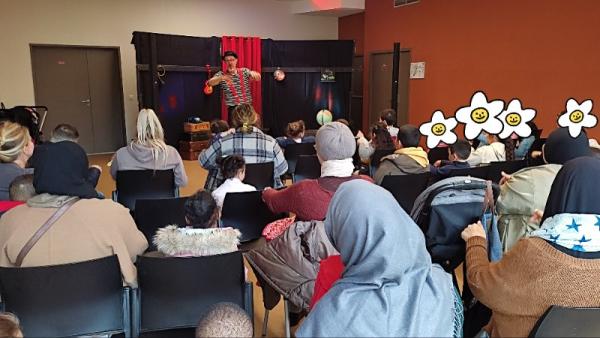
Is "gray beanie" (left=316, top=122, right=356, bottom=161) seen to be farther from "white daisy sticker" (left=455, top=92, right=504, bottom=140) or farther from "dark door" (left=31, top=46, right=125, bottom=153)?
"dark door" (left=31, top=46, right=125, bottom=153)

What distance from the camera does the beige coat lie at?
6.55ft

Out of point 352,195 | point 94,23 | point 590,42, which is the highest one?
point 94,23

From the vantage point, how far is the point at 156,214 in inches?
119

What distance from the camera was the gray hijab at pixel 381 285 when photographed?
1.32 m

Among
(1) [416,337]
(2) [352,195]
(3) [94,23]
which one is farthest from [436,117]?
(3) [94,23]

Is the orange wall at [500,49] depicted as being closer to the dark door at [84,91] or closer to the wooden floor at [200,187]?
the wooden floor at [200,187]

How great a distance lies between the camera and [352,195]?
144cm

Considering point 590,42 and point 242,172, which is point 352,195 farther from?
point 590,42

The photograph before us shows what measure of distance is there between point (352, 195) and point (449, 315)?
0.43 m

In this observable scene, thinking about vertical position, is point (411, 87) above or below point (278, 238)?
above

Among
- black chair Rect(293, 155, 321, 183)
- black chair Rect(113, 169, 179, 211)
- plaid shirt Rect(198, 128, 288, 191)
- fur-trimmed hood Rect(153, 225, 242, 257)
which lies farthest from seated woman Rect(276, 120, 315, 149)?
fur-trimmed hood Rect(153, 225, 242, 257)

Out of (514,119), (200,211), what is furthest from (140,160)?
(514,119)

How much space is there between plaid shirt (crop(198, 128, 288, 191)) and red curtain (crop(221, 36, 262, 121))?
5.39 m

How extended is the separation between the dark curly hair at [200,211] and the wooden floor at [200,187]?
2.89 ft
